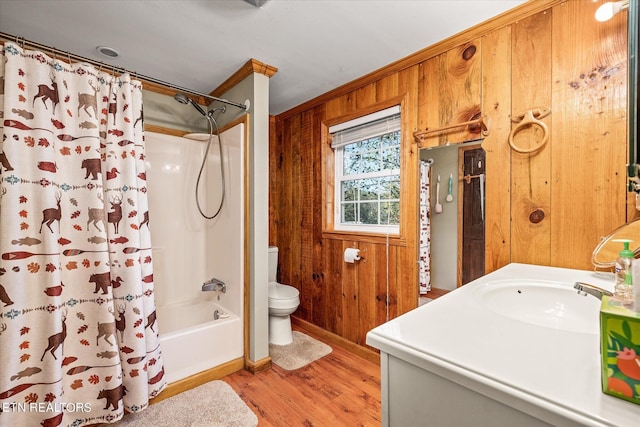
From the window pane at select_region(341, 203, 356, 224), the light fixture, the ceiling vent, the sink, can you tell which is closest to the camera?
the sink

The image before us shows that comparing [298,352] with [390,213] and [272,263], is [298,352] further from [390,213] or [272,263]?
[390,213]

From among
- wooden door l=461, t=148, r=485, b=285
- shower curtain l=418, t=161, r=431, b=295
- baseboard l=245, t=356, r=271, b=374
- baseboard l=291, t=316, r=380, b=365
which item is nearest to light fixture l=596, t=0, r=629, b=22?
wooden door l=461, t=148, r=485, b=285

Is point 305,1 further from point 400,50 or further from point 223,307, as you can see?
point 223,307

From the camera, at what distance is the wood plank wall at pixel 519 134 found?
1325mm

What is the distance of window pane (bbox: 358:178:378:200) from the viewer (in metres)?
2.36

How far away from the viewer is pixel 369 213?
2418mm

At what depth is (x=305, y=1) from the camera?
1469 millimetres

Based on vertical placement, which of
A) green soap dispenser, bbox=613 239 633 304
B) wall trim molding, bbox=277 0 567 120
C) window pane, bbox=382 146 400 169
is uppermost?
wall trim molding, bbox=277 0 567 120

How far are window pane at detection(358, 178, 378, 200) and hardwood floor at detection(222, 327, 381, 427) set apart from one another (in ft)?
4.31

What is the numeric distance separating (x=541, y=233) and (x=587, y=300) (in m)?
0.55

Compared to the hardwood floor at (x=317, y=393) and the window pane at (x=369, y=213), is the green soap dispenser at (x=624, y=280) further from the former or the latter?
the window pane at (x=369, y=213)

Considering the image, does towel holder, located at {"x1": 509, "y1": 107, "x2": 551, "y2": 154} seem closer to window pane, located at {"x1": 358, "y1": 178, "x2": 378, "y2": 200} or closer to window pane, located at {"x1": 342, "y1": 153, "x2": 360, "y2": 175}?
window pane, located at {"x1": 358, "y1": 178, "x2": 378, "y2": 200}

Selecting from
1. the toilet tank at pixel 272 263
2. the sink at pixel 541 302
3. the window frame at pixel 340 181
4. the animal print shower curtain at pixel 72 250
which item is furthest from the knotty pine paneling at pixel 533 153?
the animal print shower curtain at pixel 72 250

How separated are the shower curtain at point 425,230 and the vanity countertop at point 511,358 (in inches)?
40.1
